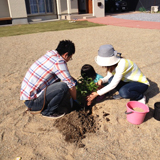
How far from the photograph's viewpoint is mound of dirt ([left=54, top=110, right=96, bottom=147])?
2.58 metres

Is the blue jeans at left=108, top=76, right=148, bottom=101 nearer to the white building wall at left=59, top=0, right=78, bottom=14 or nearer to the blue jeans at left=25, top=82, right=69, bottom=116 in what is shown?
the blue jeans at left=25, top=82, right=69, bottom=116

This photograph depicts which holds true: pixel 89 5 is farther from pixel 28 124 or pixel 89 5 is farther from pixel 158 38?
pixel 28 124

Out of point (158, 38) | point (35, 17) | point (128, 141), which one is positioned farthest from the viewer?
point (35, 17)

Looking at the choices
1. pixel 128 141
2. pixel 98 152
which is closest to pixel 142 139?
pixel 128 141

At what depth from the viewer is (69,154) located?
2322mm

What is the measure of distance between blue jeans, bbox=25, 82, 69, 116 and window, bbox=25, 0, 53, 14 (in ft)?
49.6

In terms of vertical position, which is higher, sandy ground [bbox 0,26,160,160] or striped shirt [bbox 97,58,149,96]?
striped shirt [bbox 97,58,149,96]

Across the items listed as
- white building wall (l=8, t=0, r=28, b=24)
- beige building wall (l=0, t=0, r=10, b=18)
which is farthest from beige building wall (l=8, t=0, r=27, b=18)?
beige building wall (l=0, t=0, r=10, b=18)

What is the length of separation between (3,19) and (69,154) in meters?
14.8

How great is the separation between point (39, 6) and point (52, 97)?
618 inches

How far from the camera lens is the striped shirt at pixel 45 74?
252 cm

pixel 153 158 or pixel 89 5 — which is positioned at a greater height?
pixel 89 5

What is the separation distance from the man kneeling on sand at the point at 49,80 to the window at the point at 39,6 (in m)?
15.1

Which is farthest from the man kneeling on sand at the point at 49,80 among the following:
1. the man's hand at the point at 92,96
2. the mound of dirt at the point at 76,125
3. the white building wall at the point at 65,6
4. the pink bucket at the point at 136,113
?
the white building wall at the point at 65,6
